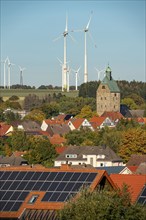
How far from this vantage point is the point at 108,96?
604 ft

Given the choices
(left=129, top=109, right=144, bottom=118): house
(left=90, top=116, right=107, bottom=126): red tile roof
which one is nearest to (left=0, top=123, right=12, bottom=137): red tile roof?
(left=90, top=116, right=107, bottom=126): red tile roof

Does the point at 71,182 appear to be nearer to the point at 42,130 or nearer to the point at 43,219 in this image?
the point at 43,219

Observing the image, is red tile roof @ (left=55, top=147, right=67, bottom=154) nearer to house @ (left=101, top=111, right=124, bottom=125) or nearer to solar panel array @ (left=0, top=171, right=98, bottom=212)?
house @ (left=101, top=111, right=124, bottom=125)

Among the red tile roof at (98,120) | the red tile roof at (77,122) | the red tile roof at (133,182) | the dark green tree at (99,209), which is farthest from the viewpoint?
the red tile roof at (98,120)

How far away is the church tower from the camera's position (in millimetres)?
183125

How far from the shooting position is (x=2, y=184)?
39844 mm

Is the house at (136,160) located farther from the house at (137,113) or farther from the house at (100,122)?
the house at (137,113)

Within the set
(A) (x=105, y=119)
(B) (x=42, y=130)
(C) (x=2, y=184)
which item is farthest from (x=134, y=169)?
(A) (x=105, y=119)

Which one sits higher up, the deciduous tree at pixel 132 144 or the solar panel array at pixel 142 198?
the solar panel array at pixel 142 198

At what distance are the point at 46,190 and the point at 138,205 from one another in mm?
4118

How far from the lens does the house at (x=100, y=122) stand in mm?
154250

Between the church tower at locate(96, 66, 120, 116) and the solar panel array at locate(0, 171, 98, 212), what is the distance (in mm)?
142061

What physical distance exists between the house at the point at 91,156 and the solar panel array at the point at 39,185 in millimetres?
56465

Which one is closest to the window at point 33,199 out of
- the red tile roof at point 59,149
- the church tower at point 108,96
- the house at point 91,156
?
the house at point 91,156
